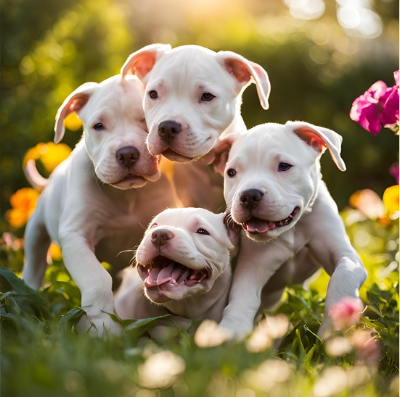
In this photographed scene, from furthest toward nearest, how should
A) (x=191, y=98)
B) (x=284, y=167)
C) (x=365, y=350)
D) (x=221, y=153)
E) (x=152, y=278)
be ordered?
(x=221, y=153)
(x=191, y=98)
(x=284, y=167)
(x=152, y=278)
(x=365, y=350)

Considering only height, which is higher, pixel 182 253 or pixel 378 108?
pixel 378 108

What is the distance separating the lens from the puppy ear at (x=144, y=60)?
446 cm

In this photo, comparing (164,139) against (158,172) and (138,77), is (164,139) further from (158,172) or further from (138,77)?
(138,77)

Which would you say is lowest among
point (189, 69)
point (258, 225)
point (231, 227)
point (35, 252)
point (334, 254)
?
point (35, 252)

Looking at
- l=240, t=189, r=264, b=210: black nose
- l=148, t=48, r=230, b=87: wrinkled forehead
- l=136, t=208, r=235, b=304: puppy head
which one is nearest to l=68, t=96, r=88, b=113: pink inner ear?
l=148, t=48, r=230, b=87: wrinkled forehead

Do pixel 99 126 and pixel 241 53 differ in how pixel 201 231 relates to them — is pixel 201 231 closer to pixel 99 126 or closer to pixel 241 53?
pixel 99 126

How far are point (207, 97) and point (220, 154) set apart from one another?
0.40 meters

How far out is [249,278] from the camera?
4.04 meters

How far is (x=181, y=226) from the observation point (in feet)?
12.8

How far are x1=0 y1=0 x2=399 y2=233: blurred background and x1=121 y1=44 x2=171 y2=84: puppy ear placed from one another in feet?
13.1

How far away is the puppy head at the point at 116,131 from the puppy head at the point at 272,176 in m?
0.54

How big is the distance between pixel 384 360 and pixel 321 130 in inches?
53.4

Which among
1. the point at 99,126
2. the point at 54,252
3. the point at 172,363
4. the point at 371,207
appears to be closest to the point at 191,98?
the point at 99,126

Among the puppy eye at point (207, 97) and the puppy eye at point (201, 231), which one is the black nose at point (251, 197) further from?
the puppy eye at point (207, 97)
